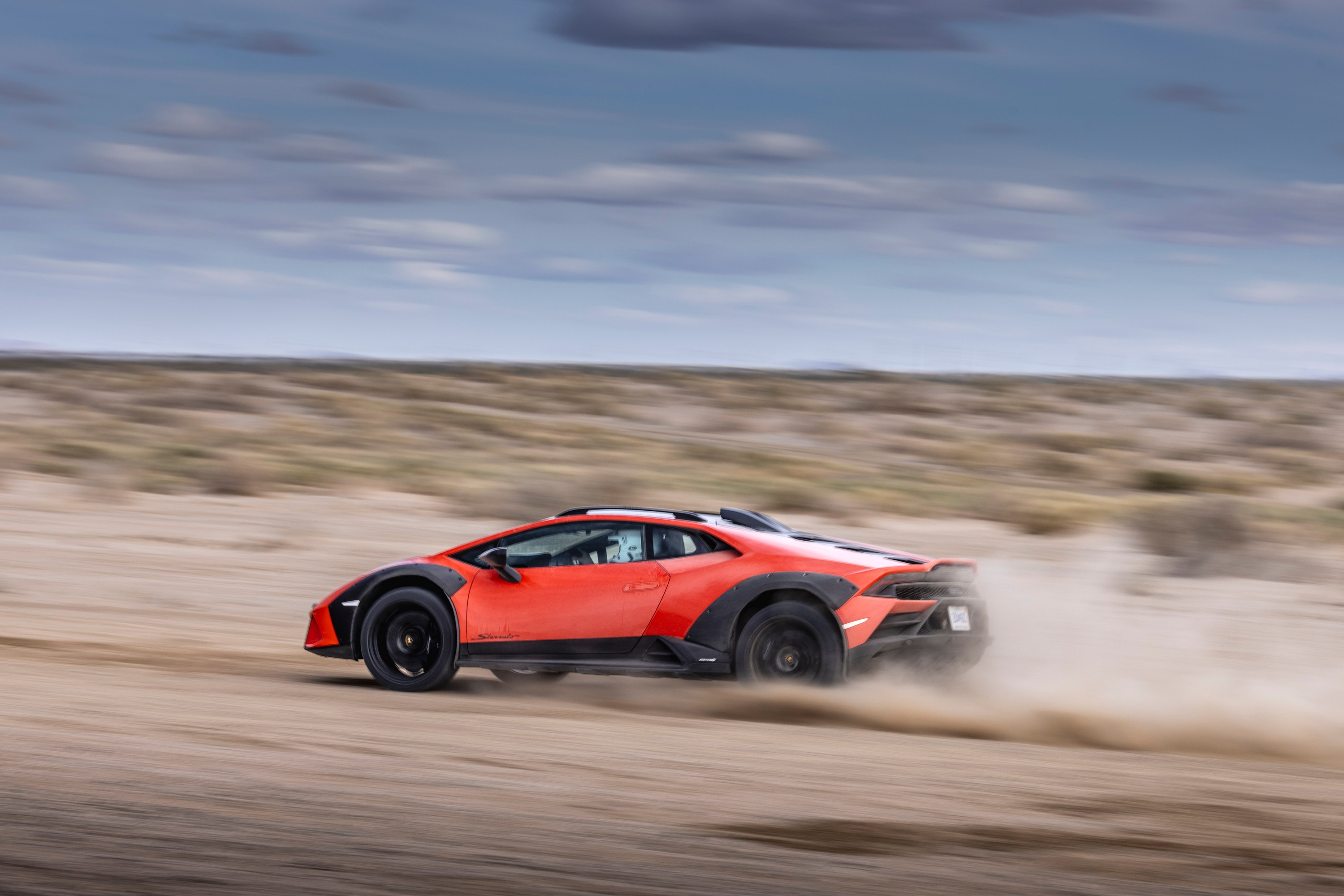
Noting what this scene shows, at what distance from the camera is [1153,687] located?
1130 centimetres

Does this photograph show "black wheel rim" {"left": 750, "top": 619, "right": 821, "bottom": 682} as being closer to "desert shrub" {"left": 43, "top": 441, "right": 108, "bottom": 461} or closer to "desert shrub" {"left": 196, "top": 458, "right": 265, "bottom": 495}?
"desert shrub" {"left": 196, "top": 458, "right": 265, "bottom": 495}

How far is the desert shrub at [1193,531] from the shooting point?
65.0 ft

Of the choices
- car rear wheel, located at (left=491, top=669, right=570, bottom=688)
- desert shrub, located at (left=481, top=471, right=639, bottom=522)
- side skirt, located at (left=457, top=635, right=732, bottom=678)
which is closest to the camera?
side skirt, located at (left=457, top=635, right=732, bottom=678)

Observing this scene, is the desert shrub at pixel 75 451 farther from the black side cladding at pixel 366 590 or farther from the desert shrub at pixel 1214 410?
the desert shrub at pixel 1214 410

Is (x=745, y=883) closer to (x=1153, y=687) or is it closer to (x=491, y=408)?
(x=1153, y=687)

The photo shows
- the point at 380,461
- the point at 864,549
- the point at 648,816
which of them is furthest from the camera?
the point at 380,461

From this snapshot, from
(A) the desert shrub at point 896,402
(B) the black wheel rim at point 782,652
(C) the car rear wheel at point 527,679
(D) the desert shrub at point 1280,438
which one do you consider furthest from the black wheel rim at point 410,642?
(A) the desert shrub at point 896,402

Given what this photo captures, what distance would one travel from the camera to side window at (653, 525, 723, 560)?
9.90 m

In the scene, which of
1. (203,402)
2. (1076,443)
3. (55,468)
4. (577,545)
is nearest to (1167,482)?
(1076,443)

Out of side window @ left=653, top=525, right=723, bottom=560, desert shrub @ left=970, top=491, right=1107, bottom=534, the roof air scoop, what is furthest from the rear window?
desert shrub @ left=970, top=491, right=1107, bottom=534

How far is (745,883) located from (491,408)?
5925 centimetres

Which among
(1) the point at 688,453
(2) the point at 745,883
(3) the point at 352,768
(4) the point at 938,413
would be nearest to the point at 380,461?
(1) the point at 688,453

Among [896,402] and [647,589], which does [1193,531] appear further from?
[896,402]

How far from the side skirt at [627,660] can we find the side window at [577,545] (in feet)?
1.83
